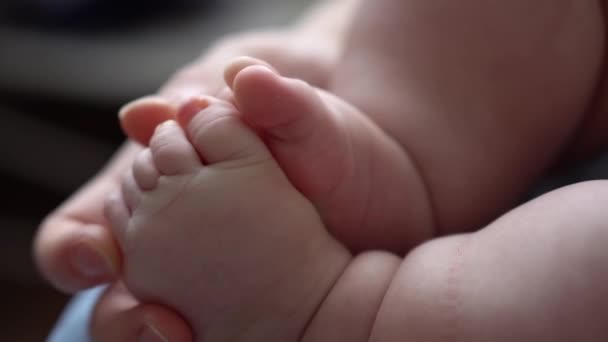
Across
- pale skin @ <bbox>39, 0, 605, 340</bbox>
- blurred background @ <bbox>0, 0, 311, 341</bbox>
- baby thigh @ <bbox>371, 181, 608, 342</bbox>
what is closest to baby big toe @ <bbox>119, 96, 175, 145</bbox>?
pale skin @ <bbox>39, 0, 605, 340</bbox>

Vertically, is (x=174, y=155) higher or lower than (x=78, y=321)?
higher

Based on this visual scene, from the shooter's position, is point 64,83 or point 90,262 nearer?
point 90,262

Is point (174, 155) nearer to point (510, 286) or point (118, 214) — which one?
point (118, 214)

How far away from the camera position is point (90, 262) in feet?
1.70

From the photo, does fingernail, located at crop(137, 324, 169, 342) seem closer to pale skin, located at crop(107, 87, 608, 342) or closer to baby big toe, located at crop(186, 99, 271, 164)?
pale skin, located at crop(107, 87, 608, 342)

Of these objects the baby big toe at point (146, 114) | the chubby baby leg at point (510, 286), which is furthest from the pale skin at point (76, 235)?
the chubby baby leg at point (510, 286)

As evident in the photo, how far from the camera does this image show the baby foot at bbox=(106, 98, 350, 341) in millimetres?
451

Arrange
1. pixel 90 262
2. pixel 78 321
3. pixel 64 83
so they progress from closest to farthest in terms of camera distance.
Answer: pixel 90 262
pixel 78 321
pixel 64 83

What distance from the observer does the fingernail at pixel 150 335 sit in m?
0.47

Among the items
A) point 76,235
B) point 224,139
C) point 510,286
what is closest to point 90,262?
point 76,235

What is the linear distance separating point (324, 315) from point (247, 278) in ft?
0.20

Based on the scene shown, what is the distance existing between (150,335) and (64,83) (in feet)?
2.39

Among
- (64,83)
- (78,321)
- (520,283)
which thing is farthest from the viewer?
(64,83)

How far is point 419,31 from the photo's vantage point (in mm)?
594
